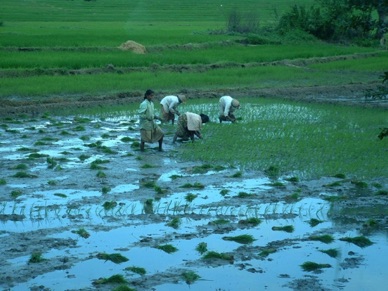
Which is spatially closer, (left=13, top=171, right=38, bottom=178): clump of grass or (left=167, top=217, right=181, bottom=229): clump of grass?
(left=167, top=217, right=181, bottom=229): clump of grass

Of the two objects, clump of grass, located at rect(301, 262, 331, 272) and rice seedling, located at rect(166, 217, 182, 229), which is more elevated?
clump of grass, located at rect(301, 262, 331, 272)

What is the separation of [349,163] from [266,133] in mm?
2969

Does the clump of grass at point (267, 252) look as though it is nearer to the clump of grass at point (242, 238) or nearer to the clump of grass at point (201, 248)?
the clump of grass at point (242, 238)

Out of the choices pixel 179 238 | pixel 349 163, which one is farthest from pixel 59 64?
pixel 179 238

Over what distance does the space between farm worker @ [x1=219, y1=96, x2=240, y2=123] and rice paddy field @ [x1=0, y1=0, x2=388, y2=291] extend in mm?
275

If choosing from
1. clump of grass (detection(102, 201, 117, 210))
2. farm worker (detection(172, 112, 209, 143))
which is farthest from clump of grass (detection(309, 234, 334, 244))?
farm worker (detection(172, 112, 209, 143))

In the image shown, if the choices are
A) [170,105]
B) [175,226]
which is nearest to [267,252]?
[175,226]

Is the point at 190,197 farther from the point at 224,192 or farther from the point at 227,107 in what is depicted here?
the point at 227,107

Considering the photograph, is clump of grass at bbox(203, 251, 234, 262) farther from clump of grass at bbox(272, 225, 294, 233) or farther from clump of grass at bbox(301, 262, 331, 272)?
clump of grass at bbox(272, 225, 294, 233)

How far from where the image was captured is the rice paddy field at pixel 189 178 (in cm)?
699

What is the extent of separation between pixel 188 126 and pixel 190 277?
270 inches

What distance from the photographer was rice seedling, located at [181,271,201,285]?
6617 millimetres

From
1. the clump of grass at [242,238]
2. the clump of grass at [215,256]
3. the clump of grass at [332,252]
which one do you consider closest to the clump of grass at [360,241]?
the clump of grass at [332,252]

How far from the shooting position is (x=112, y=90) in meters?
19.4
